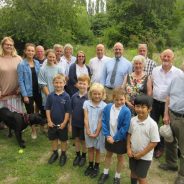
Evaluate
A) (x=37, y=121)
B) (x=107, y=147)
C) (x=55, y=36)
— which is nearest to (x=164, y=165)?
(x=107, y=147)

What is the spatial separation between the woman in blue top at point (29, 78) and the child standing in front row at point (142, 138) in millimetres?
2658

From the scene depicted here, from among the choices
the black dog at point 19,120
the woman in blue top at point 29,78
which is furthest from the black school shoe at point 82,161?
the woman in blue top at point 29,78

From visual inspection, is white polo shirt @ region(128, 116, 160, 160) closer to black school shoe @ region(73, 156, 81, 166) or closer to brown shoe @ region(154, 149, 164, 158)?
black school shoe @ region(73, 156, 81, 166)

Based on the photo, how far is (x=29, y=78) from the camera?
20.0ft

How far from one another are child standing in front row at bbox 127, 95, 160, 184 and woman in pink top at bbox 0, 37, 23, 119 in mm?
2940

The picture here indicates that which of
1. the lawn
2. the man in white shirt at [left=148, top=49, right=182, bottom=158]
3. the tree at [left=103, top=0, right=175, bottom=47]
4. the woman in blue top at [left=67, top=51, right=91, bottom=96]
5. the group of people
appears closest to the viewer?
the group of people

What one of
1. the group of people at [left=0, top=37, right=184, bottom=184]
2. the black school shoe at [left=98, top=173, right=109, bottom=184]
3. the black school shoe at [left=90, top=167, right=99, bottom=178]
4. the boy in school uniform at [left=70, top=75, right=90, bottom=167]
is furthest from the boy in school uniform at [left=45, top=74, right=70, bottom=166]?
the black school shoe at [left=98, top=173, right=109, bottom=184]

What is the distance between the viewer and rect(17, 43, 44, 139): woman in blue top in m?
5.99

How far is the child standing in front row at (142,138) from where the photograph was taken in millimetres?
3992

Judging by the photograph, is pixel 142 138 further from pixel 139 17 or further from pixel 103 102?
pixel 139 17

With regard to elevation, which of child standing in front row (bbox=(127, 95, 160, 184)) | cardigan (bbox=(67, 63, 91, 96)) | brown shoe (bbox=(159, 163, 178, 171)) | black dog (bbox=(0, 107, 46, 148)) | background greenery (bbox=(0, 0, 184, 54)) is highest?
background greenery (bbox=(0, 0, 184, 54))

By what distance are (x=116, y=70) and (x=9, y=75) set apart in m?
2.13

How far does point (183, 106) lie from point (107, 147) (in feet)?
4.19

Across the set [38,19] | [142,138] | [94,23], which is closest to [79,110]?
[142,138]
